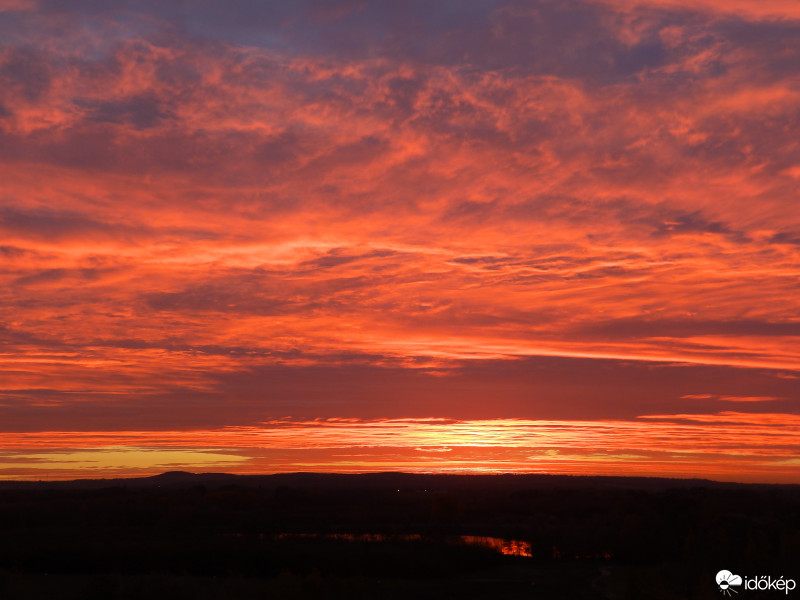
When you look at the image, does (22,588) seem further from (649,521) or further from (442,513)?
(442,513)

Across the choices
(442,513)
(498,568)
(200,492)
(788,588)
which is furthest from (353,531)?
(200,492)

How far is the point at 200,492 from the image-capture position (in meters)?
137

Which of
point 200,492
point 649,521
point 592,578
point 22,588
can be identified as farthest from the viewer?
point 200,492

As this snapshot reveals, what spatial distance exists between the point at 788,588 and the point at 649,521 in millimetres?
32932
